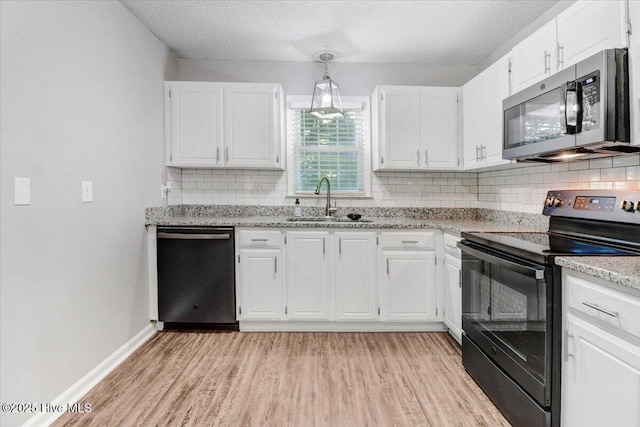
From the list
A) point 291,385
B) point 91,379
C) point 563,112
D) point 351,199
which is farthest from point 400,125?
point 91,379

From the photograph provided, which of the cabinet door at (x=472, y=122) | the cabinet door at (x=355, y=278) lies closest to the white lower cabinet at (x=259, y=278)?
the cabinet door at (x=355, y=278)

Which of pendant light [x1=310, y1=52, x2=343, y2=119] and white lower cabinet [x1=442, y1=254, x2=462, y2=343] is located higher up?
pendant light [x1=310, y1=52, x2=343, y2=119]

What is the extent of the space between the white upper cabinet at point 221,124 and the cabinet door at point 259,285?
881 mm

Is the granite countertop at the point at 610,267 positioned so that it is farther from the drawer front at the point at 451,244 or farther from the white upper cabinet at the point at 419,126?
the white upper cabinet at the point at 419,126

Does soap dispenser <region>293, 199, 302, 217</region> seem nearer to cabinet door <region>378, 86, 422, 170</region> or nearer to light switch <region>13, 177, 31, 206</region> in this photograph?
cabinet door <region>378, 86, 422, 170</region>

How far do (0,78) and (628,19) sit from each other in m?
2.72

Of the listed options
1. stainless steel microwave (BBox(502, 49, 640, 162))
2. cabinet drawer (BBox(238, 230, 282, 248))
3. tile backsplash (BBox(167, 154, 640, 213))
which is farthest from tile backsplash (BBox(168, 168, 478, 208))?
stainless steel microwave (BBox(502, 49, 640, 162))

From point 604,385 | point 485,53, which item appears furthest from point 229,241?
point 485,53

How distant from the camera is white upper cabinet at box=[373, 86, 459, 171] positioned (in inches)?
122

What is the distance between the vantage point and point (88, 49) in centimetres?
206

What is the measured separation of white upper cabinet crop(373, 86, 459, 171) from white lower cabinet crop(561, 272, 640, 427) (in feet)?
6.30

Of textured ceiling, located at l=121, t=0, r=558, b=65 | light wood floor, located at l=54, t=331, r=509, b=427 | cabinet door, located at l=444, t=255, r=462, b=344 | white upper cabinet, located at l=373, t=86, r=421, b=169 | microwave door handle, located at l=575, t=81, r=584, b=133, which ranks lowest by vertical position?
light wood floor, located at l=54, t=331, r=509, b=427

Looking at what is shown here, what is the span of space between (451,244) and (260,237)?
150cm

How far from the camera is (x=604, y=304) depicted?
1.18 metres
